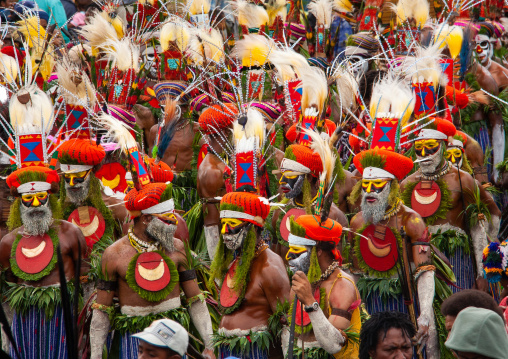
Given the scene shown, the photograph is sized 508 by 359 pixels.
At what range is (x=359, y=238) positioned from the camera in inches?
266

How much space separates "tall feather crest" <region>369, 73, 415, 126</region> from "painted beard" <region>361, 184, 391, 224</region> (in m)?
0.71

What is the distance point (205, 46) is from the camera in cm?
989

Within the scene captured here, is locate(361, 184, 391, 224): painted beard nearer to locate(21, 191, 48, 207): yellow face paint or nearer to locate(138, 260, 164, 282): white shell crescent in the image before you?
locate(138, 260, 164, 282): white shell crescent

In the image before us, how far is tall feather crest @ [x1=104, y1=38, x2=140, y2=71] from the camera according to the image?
9.28 metres

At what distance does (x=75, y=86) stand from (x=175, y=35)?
2.56m

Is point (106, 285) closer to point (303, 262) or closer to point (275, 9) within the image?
point (303, 262)

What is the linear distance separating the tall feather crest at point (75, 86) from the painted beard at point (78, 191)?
0.88m

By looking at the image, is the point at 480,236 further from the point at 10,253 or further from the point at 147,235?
the point at 10,253

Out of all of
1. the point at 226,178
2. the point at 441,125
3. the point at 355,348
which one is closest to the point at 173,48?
the point at 226,178

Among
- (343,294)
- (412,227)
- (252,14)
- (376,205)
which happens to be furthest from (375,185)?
(252,14)

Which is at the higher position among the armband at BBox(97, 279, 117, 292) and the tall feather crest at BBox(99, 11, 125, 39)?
the tall feather crest at BBox(99, 11, 125, 39)

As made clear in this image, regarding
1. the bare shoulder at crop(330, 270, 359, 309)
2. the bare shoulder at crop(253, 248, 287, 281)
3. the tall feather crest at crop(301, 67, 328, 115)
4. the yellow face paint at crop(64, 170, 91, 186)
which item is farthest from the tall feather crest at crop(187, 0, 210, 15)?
the bare shoulder at crop(330, 270, 359, 309)

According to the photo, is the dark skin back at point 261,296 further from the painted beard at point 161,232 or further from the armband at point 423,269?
the armband at point 423,269

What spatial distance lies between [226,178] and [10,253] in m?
2.32
